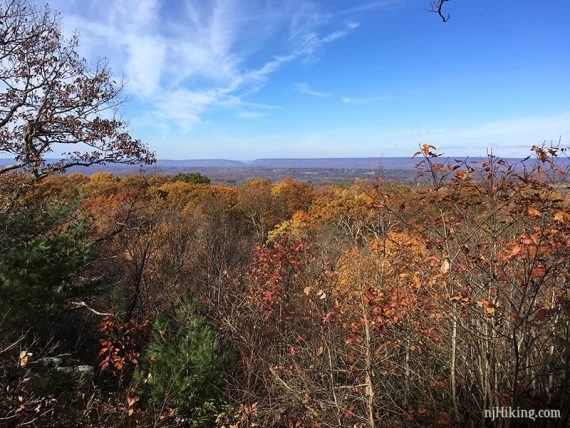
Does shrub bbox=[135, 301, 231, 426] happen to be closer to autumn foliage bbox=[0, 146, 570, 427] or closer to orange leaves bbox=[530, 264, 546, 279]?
autumn foliage bbox=[0, 146, 570, 427]

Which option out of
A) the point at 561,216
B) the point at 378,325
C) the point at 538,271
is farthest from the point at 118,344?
the point at 561,216

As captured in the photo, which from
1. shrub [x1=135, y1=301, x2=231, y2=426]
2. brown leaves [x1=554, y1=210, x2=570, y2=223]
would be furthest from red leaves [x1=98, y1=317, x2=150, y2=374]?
brown leaves [x1=554, y1=210, x2=570, y2=223]

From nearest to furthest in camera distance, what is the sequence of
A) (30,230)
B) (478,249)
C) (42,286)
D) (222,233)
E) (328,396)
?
(478,249) < (328,396) < (42,286) < (30,230) < (222,233)

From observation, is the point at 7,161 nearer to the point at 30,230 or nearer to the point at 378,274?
the point at 30,230

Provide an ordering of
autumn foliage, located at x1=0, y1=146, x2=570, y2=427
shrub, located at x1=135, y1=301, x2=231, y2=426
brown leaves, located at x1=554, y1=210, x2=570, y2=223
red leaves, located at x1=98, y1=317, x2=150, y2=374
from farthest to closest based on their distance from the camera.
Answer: red leaves, located at x1=98, y1=317, x2=150, y2=374
shrub, located at x1=135, y1=301, x2=231, y2=426
autumn foliage, located at x1=0, y1=146, x2=570, y2=427
brown leaves, located at x1=554, y1=210, x2=570, y2=223

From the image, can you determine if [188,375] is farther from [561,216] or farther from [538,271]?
[561,216]

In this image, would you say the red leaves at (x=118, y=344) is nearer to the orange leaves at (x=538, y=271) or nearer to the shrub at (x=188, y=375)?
the shrub at (x=188, y=375)

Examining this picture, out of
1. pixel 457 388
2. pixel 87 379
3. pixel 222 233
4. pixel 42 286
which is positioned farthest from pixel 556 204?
pixel 222 233

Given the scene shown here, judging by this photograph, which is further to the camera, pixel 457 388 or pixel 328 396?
pixel 328 396

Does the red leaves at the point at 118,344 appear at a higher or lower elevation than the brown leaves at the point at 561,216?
lower

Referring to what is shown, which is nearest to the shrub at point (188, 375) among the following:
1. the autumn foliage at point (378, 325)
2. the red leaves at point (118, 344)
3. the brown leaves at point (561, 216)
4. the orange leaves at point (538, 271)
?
the autumn foliage at point (378, 325)

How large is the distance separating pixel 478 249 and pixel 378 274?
223cm

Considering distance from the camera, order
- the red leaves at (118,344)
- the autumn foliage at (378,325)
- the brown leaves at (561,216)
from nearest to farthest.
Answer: the brown leaves at (561,216) < the autumn foliage at (378,325) < the red leaves at (118,344)

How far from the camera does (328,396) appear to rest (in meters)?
4.59
